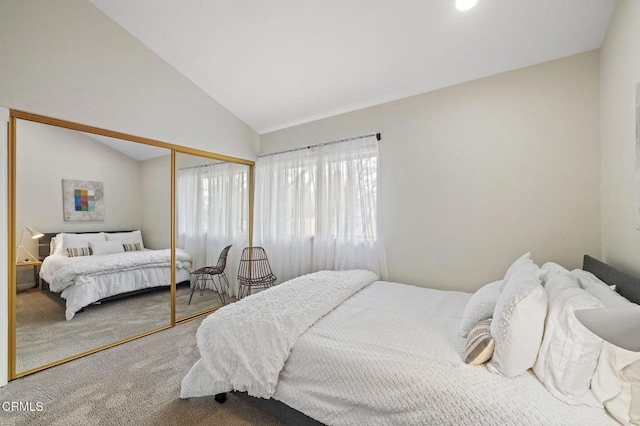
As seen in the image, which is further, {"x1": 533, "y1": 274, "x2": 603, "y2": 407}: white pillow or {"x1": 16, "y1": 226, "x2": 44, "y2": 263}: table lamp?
{"x1": 16, "y1": 226, "x2": 44, "y2": 263}: table lamp

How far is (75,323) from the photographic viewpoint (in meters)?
2.35

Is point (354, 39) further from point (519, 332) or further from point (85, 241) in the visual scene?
point (85, 241)

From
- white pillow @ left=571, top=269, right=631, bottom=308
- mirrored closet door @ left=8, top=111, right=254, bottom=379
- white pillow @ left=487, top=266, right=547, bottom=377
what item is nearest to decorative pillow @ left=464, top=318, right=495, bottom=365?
white pillow @ left=487, top=266, right=547, bottom=377

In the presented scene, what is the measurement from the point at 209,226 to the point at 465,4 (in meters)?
3.31

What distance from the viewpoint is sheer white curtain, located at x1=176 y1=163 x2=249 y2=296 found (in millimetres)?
3129

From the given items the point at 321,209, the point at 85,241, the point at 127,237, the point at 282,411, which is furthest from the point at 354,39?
the point at 85,241

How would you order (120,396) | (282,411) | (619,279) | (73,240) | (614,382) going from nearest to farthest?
(614,382), (619,279), (282,411), (120,396), (73,240)

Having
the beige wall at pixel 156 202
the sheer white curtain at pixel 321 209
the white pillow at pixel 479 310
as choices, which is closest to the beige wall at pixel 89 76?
the beige wall at pixel 156 202

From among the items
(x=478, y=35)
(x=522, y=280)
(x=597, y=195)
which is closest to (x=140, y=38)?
(x=478, y=35)

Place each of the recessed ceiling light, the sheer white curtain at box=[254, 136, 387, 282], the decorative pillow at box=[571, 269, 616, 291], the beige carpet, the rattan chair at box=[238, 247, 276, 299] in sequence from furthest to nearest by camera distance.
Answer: the rattan chair at box=[238, 247, 276, 299] < the sheer white curtain at box=[254, 136, 387, 282] < the recessed ceiling light < the beige carpet < the decorative pillow at box=[571, 269, 616, 291]

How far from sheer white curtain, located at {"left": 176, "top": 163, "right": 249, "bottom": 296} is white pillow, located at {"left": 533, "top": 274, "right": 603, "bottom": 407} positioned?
3.25 meters

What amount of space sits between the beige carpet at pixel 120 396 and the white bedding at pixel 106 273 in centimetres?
54

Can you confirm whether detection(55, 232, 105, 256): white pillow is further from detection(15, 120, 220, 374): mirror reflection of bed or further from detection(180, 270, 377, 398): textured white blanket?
detection(180, 270, 377, 398): textured white blanket

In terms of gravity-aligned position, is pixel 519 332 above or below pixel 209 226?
below
